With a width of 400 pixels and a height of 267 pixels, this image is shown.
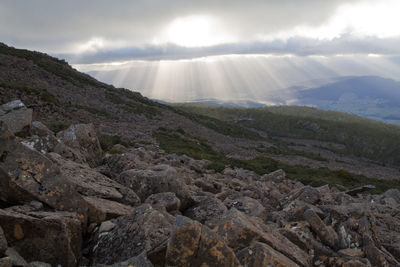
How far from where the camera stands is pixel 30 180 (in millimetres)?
5641

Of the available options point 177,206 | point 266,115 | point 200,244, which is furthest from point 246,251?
point 266,115

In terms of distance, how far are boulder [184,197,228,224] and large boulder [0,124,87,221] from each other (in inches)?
130

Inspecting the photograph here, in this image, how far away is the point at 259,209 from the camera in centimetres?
964

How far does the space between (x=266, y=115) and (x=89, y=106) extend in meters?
108

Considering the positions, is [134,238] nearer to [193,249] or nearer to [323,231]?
[193,249]

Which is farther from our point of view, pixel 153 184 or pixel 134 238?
pixel 153 184

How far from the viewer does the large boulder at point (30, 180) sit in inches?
216

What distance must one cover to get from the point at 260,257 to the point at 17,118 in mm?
10933

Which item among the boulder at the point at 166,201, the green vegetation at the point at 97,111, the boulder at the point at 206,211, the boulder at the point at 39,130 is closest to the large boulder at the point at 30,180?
the boulder at the point at 166,201

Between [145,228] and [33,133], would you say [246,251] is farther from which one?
[33,133]

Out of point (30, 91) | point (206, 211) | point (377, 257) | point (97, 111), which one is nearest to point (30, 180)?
point (206, 211)

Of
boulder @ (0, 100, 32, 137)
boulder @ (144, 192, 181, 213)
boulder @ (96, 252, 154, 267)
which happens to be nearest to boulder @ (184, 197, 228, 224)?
boulder @ (144, 192, 181, 213)

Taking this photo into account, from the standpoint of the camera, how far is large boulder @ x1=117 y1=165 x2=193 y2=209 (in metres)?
8.79

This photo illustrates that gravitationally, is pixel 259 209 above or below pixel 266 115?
above
